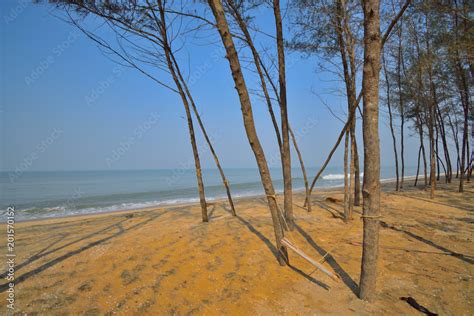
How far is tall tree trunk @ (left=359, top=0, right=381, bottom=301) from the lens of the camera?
7.63 feet

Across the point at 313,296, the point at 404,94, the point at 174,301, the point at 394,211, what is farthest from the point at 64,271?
the point at 404,94

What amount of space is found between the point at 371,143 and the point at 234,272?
224 cm

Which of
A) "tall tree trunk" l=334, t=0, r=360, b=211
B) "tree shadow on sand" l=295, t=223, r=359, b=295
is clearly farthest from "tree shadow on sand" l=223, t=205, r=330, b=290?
"tall tree trunk" l=334, t=0, r=360, b=211

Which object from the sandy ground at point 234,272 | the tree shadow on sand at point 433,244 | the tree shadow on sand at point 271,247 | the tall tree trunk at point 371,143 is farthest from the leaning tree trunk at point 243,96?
the tree shadow on sand at point 433,244

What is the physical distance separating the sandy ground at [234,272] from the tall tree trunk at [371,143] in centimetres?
38

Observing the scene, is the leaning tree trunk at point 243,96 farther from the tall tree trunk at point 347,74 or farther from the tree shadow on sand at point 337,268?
the tall tree trunk at point 347,74

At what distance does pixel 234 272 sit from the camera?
3.11 meters

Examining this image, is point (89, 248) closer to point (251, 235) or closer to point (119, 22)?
point (251, 235)

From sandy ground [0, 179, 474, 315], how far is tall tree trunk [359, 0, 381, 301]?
0.38 meters

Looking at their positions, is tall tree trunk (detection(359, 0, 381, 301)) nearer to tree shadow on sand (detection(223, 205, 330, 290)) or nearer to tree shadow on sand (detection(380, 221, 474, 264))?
tree shadow on sand (detection(223, 205, 330, 290))

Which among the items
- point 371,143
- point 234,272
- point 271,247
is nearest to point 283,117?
point 371,143

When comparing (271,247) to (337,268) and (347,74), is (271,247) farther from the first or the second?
(347,74)

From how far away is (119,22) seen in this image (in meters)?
4.77

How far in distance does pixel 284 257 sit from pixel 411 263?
1779 millimetres
